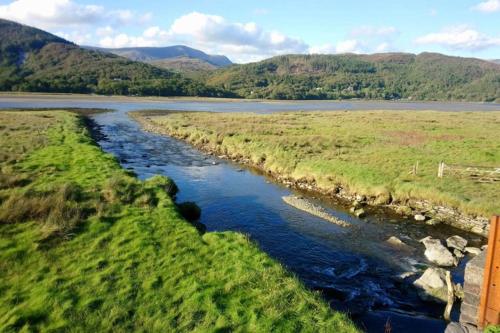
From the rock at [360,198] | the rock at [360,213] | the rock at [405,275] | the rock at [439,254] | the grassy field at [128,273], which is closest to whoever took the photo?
the grassy field at [128,273]

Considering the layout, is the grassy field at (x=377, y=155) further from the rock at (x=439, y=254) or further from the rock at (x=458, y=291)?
the rock at (x=458, y=291)

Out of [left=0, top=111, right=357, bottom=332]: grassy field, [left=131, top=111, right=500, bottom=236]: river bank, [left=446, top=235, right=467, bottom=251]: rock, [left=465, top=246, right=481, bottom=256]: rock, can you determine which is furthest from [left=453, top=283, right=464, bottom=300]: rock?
[left=131, top=111, right=500, bottom=236]: river bank

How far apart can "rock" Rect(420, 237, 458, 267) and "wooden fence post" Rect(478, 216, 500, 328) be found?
980cm

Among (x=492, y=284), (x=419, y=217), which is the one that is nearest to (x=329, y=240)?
(x=419, y=217)

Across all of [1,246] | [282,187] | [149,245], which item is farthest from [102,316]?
[282,187]

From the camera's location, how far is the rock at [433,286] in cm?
1615

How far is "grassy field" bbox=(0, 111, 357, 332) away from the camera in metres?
11.8

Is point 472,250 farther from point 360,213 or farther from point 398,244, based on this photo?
point 360,213

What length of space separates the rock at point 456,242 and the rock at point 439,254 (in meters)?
0.92

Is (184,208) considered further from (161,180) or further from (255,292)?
(255,292)

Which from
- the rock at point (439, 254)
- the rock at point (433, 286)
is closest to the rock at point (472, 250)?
the rock at point (439, 254)

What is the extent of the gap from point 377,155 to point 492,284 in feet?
107

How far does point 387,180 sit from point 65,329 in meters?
28.5

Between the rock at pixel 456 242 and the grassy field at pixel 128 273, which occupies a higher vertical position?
the grassy field at pixel 128 273
